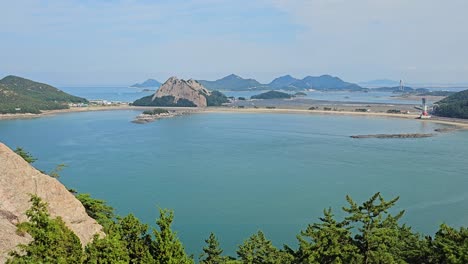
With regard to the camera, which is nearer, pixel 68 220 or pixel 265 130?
pixel 68 220

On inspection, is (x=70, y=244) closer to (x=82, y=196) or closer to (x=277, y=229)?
(x=82, y=196)

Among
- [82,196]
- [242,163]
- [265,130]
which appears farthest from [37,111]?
[82,196]

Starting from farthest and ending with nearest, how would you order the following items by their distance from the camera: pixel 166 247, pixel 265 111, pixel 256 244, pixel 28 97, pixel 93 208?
pixel 28 97, pixel 265 111, pixel 93 208, pixel 256 244, pixel 166 247

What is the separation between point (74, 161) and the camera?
2250 cm

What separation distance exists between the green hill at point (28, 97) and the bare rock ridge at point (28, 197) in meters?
47.3

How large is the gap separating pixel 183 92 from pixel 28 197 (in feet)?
196

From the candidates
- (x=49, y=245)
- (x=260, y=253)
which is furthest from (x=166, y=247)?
(x=260, y=253)

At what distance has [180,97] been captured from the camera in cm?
6456

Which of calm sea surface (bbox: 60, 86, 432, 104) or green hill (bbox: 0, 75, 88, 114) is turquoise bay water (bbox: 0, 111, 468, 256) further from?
calm sea surface (bbox: 60, 86, 432, 104)

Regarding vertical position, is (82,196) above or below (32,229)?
below

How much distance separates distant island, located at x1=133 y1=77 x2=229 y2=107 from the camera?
63500mm

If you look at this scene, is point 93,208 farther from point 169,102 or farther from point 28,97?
point 169,102

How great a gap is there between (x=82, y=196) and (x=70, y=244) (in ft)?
12.4

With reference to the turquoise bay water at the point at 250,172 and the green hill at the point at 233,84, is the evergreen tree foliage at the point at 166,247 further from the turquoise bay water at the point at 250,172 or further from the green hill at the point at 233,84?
the green hill at the point at 233,84
